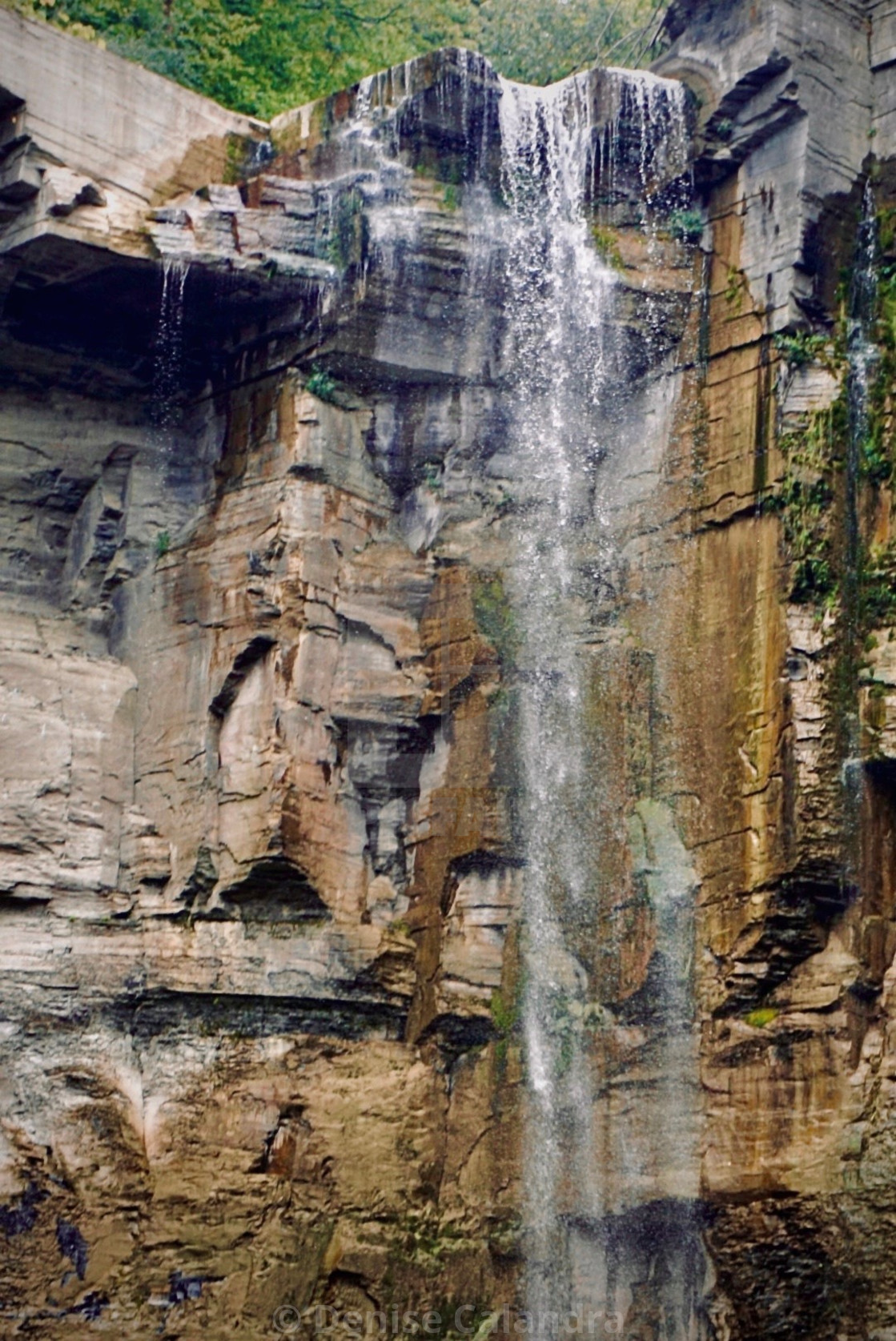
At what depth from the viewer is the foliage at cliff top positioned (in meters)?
21.5

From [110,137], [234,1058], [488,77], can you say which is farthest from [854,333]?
[234,1058]

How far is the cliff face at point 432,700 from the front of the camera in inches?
663

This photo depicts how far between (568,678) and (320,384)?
125 inches

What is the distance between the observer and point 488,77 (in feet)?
61.2

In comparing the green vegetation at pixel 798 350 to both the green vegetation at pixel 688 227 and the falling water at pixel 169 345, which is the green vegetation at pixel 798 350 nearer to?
the green vegetation at pixel 688 227

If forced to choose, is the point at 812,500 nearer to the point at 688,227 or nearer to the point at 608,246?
the point at 688,227

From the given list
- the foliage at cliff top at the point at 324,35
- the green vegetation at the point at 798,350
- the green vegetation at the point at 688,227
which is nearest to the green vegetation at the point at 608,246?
the green vegetation at the point at 688,227

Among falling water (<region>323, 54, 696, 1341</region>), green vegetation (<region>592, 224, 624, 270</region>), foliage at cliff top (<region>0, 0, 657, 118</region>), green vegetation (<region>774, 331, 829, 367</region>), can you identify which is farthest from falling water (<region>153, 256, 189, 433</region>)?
green vegetation (<region>774, 331, 829, 367</region>)

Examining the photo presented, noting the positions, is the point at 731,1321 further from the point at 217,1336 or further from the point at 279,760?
Answer: the point at 279,760

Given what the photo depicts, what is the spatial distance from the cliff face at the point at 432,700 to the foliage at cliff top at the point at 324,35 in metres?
2.69

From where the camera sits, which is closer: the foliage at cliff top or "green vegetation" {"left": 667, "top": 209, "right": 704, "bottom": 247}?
"green vegetation" {"left": 667, "top": 209, "right": 704, "bottom": 247}

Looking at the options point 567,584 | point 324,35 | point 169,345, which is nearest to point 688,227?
point 567,584

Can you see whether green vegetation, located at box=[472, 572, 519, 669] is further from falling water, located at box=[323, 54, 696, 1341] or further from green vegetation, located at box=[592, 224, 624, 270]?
green vegetation, located at box=[592, 224, 624, 270]

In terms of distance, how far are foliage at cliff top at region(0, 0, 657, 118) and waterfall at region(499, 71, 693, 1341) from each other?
5.83 ft
